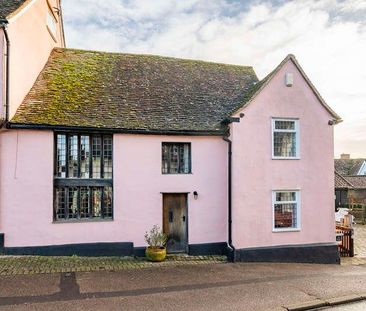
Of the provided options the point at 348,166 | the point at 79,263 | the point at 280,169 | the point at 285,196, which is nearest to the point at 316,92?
the point at 280,169

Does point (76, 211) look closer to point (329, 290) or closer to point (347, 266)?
point (329, 290)

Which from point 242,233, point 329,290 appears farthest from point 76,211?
point 329,290

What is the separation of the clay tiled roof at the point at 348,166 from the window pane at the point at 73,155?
42815 millimetres

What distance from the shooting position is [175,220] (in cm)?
1343

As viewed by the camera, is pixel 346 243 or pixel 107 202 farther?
pixel 346 243

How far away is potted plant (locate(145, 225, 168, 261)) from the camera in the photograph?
479 inches

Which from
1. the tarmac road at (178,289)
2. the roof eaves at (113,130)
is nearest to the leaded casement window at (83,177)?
the roof eaves at (113,130)

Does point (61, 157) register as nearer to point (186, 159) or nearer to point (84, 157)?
point (84, 157)

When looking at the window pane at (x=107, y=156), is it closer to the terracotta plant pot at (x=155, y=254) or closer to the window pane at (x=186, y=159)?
the window pane at (x=186, y=159)

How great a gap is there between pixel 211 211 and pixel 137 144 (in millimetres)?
4065

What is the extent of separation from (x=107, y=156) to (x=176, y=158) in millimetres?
2757

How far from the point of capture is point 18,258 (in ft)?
36.8

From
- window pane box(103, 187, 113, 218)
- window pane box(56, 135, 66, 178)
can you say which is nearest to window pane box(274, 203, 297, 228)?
window pane box(103, 187, 113, 218)

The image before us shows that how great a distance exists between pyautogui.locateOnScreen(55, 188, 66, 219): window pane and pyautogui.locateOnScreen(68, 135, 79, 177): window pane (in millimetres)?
747
